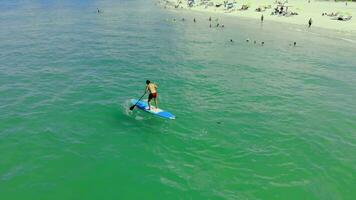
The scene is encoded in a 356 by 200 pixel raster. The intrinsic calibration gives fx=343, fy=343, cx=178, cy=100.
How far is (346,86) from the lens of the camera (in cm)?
3594

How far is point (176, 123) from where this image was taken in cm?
2550

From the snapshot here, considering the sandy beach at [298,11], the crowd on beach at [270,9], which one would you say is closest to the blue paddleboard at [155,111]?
the crowd on beach at [270,9]

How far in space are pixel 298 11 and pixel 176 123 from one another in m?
76.2

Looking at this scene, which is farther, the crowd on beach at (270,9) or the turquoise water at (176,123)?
the crowd on beach at (270,9)

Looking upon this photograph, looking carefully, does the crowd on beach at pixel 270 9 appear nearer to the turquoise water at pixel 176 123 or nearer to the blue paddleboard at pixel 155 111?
the turquoise water at pixel 176 123

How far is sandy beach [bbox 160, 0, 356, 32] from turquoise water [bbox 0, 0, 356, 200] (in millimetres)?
28768

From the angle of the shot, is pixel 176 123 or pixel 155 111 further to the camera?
pixel 155 111

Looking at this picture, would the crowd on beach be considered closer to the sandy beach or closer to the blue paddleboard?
the sandy beach

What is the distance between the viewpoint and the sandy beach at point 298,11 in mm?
75500

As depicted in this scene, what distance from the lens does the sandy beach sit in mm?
75500

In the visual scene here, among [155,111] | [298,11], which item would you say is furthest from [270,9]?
[155,111]

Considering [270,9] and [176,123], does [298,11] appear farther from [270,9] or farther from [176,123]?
[176,123]

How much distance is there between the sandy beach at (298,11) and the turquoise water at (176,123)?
94.4ft

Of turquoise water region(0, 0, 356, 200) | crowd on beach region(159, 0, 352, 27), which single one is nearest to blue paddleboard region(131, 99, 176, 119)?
turquoise water region(0, 0, 356, 200)
